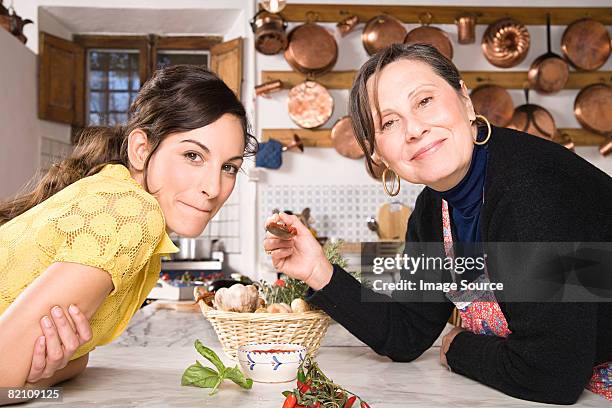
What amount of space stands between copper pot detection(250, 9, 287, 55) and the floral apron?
318 cm

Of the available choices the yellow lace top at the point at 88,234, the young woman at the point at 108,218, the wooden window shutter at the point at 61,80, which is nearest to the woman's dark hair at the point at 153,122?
the young woman at the point at 108,218

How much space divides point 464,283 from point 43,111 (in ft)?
13.0

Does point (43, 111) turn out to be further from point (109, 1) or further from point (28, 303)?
point (28, 303)

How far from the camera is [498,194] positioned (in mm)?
1113

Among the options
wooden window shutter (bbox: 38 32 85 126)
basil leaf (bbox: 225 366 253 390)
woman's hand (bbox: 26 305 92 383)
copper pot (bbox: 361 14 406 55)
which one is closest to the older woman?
basil leaf (bbox: 225 366 253 390)

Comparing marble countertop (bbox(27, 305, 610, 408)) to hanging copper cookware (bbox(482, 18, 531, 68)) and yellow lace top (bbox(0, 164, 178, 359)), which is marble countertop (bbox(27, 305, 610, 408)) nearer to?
yellow lace top (bbox(0, 164, 178, 359))

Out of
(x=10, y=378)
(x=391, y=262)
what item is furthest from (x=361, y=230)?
(x=10, y=378)

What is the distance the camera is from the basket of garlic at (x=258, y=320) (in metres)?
1.17

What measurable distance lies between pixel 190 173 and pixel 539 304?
67cm

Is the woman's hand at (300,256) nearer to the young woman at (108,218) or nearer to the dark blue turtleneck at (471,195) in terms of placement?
the young woman at (108,218)

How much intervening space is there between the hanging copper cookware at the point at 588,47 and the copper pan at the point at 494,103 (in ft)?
1.88

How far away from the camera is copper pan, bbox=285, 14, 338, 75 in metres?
4.40

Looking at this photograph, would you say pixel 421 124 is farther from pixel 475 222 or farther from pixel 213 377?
pixel 213 377

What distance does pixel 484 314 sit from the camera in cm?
127
